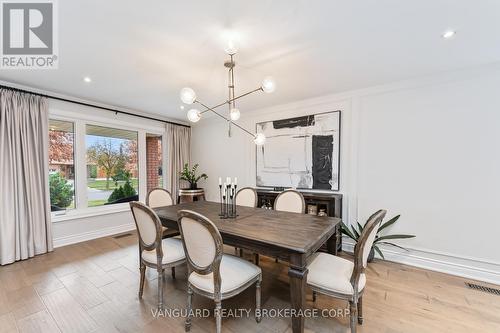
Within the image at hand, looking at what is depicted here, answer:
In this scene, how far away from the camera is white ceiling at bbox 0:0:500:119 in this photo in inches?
61.9

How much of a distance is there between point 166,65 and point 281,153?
2347mm

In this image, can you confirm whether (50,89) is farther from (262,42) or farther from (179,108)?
(262,42)

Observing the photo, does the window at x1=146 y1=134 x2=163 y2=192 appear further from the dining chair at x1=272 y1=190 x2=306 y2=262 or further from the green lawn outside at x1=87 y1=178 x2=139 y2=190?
the dining chair at x1=272 y1=190 x2=306 y2=262

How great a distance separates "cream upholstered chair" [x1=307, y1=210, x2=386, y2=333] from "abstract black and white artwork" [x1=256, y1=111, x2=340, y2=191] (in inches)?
73.2

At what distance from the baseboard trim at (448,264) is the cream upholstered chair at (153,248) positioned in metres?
2.88

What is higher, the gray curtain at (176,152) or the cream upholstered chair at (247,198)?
the gray curtain at (176,152)

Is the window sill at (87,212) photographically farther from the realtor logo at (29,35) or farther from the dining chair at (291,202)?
the dining chair at (291,202)

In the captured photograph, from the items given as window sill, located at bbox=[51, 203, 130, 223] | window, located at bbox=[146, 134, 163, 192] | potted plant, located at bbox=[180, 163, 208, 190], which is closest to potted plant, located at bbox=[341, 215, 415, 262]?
potted plant, located at bbox=[180, 163, 208, 190]

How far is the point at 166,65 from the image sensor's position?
243cm

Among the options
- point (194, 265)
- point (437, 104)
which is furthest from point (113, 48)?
point (437, 104)

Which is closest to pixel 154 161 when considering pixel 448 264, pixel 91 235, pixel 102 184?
pixel 102 184

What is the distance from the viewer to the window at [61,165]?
345 centimetres

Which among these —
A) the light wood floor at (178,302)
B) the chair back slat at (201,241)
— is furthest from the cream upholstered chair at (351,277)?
the chair back slat at (201,241)

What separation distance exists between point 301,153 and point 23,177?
14.2ft
